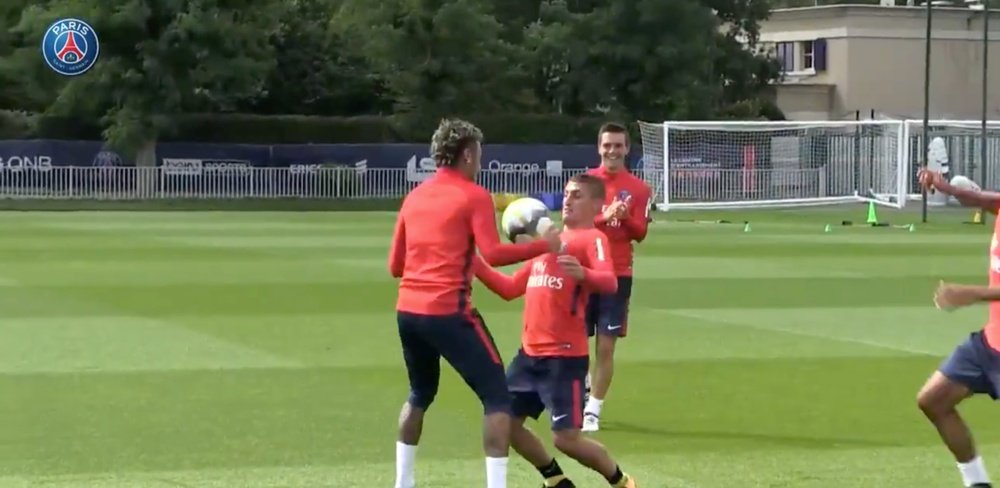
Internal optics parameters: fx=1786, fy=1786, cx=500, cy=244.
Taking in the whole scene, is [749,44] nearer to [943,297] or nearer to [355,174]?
[355,174]

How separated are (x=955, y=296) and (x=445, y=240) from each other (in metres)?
2.37

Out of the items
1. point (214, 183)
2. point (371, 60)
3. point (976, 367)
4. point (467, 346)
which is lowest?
point (214, 183)

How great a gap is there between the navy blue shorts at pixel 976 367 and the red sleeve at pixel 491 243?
7.14ft

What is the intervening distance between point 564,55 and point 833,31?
20090mm

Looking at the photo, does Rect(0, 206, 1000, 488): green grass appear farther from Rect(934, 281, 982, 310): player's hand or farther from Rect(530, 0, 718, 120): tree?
Rect(530, 0, 718, 120): tree

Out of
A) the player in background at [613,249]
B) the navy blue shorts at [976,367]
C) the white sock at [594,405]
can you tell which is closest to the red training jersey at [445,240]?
the navy blue shorts at [976,367]

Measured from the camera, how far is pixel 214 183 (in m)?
48.7

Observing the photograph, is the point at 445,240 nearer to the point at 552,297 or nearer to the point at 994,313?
the point at 552,297

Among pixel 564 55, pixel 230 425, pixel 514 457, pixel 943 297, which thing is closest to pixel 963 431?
pixel 943 297

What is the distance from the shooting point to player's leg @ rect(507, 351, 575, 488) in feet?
29.0

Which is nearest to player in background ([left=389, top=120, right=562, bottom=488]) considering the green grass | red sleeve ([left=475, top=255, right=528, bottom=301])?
red sleeve ([left=475, top=255, right=528, bottom=301])

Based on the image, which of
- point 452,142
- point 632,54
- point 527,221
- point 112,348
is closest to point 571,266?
point 527,221

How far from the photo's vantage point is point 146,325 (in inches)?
690

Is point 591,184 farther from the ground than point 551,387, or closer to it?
farther from the ground
